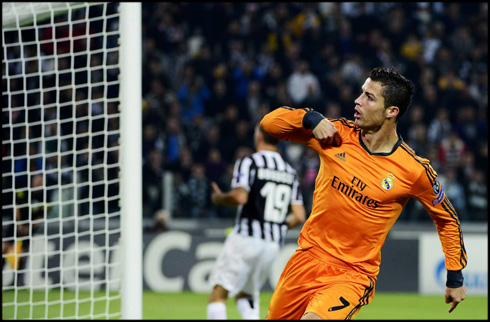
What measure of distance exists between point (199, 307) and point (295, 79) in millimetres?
6274

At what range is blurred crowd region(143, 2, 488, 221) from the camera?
1302cm

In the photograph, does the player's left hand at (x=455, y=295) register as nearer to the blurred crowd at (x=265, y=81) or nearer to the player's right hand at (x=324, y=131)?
the player's right hand at (x=324, y=131)

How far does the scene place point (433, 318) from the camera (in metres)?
9.25

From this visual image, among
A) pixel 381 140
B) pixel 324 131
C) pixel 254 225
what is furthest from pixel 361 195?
pixel 254 225

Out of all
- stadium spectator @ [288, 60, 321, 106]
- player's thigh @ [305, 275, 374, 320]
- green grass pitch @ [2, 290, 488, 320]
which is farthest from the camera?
stadium spectator @ [288, 60, 321, 106]

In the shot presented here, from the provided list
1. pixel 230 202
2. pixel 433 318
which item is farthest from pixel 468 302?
pixel 230 202

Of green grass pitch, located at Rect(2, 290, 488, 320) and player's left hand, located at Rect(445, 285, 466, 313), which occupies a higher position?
player's left hand, located at Rect(445, 285, 466, 313)

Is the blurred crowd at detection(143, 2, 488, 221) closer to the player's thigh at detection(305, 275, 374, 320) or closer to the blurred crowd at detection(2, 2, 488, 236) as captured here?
the blurred crowd at detection(2, 2, 488, 236)

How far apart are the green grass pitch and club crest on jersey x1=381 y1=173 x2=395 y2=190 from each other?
4685 millimetres

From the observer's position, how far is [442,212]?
14.6ft

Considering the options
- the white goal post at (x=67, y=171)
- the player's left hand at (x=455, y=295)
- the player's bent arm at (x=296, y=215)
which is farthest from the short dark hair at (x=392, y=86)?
the player's bent arm at (x=296, y=215)

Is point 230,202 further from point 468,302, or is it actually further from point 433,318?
point 468,302

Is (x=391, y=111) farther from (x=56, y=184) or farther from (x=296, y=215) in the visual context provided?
(x=56, y=184)

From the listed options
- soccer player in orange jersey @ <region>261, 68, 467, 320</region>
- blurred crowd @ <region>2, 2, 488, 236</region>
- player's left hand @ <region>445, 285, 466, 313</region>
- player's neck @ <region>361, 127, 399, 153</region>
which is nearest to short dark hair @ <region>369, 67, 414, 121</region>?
soccer player in orange jersey @ <region>261, 68, 467, 320</region>
